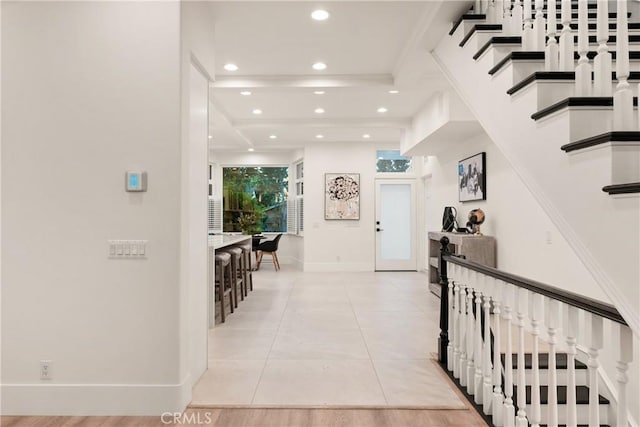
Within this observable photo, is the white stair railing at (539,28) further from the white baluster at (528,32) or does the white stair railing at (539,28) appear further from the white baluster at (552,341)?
the white baluster at (552,341)

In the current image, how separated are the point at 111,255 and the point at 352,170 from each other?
23.3 ft

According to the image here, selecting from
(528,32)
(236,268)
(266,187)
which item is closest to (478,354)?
(528,32)

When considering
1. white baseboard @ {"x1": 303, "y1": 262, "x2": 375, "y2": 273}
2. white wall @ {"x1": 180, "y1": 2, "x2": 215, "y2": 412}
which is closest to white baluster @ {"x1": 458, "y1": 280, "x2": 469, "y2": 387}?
white wall @ {"x1": 180, "y1": 2, "x2": 215, "y2": 412}

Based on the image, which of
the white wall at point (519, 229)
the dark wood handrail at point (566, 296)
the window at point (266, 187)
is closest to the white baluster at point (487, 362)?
the dark wood handrail at point (566, 296)

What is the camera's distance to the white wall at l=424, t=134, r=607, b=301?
3719 mm

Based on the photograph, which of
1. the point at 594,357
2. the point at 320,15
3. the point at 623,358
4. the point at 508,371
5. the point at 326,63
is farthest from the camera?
the point at 326,63

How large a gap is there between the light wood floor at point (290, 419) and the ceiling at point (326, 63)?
9.86 feet

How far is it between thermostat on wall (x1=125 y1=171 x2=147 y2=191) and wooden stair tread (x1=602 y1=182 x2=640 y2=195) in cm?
243

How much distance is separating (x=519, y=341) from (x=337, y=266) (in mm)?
6970

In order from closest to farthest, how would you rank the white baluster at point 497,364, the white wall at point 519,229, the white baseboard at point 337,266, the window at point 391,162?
1. the white baluster at point 497,364
2. the white wall at point 519,229
3. the white baseboard at point 337,266
4. the window at point 391,162

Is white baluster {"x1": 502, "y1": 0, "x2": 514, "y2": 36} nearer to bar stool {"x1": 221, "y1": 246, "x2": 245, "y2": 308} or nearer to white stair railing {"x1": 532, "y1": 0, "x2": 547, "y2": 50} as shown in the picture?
white stair railing {"x1": 532, "y1": 0, "x2": 547, "y2": 50}

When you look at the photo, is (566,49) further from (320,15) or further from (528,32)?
(320,15)

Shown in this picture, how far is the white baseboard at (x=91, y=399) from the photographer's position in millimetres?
2443

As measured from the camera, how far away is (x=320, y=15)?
3.39 metres
